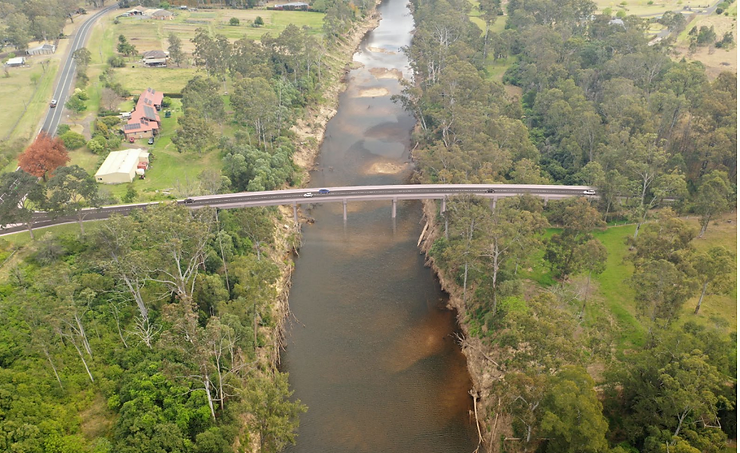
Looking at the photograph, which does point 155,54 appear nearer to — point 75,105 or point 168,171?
point 75,105

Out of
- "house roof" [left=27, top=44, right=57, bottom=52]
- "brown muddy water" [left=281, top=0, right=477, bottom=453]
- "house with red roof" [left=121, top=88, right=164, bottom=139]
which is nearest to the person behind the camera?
"brown muddy water" [left=281, top=0, right=477, bottom=453]

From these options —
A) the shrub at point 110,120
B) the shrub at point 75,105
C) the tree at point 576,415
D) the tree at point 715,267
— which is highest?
the shrub at point 75,105

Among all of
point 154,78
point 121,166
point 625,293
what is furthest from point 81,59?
point 625,293

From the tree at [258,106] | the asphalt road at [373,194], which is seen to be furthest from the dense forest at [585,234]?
the tree at [258,106]

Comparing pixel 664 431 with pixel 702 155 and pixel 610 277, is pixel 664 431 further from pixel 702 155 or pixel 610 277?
pixel 702 155

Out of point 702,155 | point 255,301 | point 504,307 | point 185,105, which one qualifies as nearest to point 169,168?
point 185,105

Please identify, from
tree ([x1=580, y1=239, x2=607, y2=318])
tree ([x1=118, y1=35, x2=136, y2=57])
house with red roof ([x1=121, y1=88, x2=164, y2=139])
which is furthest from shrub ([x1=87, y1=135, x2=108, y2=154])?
tree ([x1=580, y1=239, x2=607, y2=318])

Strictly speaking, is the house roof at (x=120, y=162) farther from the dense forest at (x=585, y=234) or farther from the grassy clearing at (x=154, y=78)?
the dense forest at (x=585, y=234)

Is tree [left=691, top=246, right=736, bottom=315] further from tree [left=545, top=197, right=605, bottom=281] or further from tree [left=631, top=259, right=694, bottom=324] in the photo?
tree [left=545, top=197, right=605, bottom=281]
